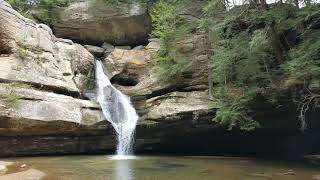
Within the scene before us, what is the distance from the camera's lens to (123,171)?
13.9 meters

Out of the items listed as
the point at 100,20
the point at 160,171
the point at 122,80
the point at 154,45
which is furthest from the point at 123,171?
the point at 100,20

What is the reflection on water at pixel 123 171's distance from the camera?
12456mm

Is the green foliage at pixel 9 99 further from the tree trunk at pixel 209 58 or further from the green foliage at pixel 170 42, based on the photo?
the tree trunk at pixel 209 58

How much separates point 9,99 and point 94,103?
483 centimetres

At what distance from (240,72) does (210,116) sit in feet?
11.7

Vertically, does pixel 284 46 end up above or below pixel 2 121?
above

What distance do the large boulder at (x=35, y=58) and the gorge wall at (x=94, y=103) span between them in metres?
0.05

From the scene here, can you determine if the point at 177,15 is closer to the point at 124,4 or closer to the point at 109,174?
the point at 124,4

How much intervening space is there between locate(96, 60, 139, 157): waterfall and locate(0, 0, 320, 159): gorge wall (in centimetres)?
47

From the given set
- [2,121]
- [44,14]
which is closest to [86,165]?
[2,121]

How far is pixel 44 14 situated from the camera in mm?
26906

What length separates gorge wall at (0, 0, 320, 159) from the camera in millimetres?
18125

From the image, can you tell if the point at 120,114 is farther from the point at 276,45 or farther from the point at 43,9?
the point at 43,9

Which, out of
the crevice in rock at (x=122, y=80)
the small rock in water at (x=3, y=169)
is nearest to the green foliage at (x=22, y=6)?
the crevice in rock at (x=122, y=80)
